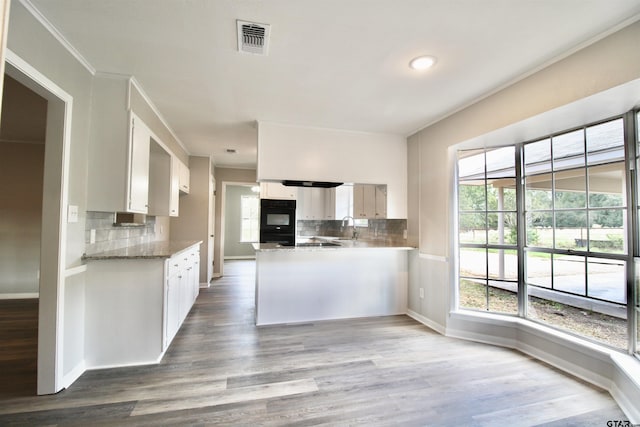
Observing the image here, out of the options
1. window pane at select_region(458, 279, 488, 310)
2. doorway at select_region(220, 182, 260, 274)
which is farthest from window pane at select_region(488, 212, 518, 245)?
doorway at select_region(220, 182, 260, 274)

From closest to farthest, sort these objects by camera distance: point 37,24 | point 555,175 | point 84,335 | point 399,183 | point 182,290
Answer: point 37,24 < point 84,335 < point 555,175 < point 182,290 < point 399,183

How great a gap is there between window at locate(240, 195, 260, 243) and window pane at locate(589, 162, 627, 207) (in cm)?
793

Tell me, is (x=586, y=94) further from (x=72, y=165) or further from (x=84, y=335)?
(x=84, y=335)

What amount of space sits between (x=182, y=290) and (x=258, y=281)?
2.76ft

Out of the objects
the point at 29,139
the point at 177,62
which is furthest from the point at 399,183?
the point at 29,139

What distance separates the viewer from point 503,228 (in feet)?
9.93

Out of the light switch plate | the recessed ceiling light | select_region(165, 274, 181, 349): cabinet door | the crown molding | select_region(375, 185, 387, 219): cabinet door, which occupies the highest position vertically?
the crown molding

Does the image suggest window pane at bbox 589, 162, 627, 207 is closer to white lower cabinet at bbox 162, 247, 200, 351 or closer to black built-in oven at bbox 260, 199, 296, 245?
white lower cabinet at bbox 162, 247, 200, 351

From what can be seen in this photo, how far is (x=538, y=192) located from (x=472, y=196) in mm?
592

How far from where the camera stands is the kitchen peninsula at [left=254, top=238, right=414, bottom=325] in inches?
134

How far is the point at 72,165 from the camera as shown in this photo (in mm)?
2174

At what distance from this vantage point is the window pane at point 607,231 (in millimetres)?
2186

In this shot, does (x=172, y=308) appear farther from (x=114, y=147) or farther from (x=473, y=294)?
(x=473, y=294)

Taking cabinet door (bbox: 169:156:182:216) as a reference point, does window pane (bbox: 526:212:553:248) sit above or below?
below
